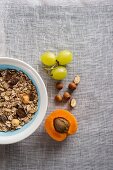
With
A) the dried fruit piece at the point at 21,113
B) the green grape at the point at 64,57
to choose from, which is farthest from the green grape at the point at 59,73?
the dried fruit piece at the point at 21,113

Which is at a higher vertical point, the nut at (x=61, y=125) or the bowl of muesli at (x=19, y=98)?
the bowl of muesli at (x=19, y=98)

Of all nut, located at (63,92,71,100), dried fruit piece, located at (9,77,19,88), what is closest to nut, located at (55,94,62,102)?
nut, located at (63,92,71,100)

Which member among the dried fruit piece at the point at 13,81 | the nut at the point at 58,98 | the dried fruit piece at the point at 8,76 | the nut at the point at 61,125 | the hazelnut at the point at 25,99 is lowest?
the nut at the point at 61,125

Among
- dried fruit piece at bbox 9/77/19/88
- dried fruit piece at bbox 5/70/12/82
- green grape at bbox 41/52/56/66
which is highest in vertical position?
green grape at bbox 41/52/56/66

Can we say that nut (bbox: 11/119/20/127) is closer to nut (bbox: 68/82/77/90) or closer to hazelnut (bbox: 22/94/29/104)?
hazelnut (bbox: 22/94/29/104)

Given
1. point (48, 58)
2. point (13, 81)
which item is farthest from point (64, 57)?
point (13, 81)

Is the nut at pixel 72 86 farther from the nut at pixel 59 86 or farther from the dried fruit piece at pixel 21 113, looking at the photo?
the dried fruit piece at pixel 21 113

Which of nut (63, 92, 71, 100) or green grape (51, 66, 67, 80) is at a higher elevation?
green grape (51, 66, 67, 80)
